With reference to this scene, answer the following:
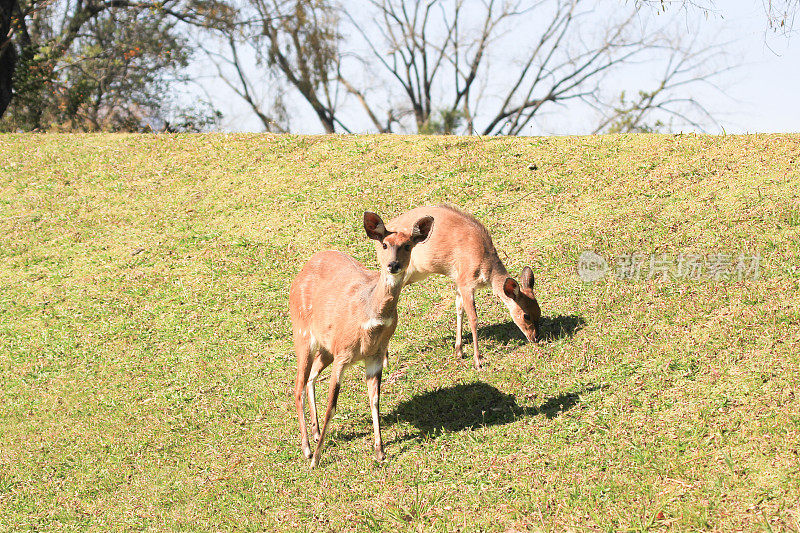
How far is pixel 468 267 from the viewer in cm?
1124

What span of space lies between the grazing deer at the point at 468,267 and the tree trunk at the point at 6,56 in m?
21.3

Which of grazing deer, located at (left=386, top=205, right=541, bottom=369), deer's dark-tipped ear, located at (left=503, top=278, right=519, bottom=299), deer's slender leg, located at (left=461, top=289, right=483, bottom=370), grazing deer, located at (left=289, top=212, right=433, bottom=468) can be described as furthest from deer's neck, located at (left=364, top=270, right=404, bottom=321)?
deer's dark-tipped ear, located at (left=503, top=278, right=519, bottom=299)

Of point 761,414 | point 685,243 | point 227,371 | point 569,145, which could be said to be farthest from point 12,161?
point 761,414

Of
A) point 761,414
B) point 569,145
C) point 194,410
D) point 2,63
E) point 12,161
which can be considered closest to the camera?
point 761,414

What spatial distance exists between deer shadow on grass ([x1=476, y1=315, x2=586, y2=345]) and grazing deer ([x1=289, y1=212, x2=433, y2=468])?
9.45 feet

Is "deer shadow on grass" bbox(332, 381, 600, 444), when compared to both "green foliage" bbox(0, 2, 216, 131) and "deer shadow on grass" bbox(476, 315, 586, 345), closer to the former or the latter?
"deer shadow on grass" bbox(476, 315, 586, 345)

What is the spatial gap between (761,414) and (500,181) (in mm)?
9912

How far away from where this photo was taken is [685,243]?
1259cm

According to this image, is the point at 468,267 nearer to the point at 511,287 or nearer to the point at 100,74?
the point at 511,287

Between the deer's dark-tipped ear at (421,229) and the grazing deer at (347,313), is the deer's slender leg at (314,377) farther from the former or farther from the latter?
the deer's dark-tipped ear at (421,229)

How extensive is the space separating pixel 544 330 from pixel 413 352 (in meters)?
1.88

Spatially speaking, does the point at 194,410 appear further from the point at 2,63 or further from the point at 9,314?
the point at 2,63

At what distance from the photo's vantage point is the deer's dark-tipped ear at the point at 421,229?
7348mm

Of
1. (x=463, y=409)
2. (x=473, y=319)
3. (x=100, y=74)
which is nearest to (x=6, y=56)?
(x=100, y=74)
